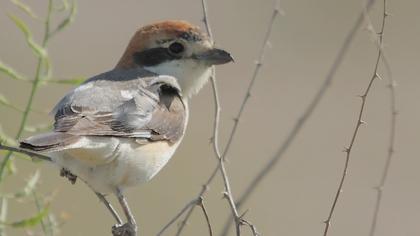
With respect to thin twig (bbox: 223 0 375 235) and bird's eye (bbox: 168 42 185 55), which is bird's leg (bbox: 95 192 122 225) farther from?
bird's eye (bbox: 168 42 185 55)

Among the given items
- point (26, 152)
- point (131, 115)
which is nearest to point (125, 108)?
point (131, 115)

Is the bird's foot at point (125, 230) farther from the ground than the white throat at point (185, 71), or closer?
closer

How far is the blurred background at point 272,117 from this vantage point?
11852 mm

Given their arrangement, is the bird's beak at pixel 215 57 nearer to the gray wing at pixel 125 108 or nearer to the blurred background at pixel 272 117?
the gray wing at pixel 125 108

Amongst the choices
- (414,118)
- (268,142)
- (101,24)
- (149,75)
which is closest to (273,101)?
(268,142)

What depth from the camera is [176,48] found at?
19.6ft

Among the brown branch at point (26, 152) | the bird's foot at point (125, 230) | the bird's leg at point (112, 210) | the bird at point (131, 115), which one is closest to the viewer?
the brown branch at point (26, 152)

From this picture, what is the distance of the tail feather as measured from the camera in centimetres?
→ 440

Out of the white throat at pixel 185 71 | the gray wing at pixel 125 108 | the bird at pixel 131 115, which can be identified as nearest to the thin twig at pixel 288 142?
the bird at pixel 131 115

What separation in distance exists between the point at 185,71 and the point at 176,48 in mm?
139

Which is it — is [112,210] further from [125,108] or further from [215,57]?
[215,57]

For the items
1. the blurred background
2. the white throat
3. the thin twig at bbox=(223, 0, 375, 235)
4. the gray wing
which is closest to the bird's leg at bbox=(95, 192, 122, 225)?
the gray wing

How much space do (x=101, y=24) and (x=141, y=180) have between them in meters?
11.8

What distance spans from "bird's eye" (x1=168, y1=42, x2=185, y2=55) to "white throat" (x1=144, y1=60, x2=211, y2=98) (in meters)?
0.05
